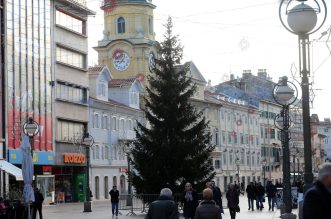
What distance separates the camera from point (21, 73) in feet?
201

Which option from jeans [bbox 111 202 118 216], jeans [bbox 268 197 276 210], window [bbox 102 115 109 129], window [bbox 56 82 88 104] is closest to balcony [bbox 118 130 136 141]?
window [bbox 102 115 109 129]

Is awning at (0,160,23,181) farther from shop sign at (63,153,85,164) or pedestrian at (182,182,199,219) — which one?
pedestrian at (182,182,199,219)

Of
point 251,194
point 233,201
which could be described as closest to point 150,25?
point 251,194

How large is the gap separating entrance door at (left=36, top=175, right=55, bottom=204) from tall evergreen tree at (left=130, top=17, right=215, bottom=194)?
23.8 metres

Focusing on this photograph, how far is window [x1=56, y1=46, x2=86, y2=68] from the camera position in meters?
69.3

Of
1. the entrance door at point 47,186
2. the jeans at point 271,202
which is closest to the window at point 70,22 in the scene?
the entrance door at point 47,186

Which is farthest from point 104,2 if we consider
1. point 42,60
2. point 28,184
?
point 28,184

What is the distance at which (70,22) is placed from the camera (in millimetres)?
72188

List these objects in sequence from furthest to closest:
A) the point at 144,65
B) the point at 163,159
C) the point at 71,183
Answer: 1. the point at 144,65
2. the point at 71,183
3. the point at 163,159

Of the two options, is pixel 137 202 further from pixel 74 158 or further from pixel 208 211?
pixel 74 158

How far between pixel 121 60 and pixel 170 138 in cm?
5290

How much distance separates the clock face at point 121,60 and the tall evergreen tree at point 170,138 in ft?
166

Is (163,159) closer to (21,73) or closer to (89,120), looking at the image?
(21,73)

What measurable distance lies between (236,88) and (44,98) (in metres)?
63.8
